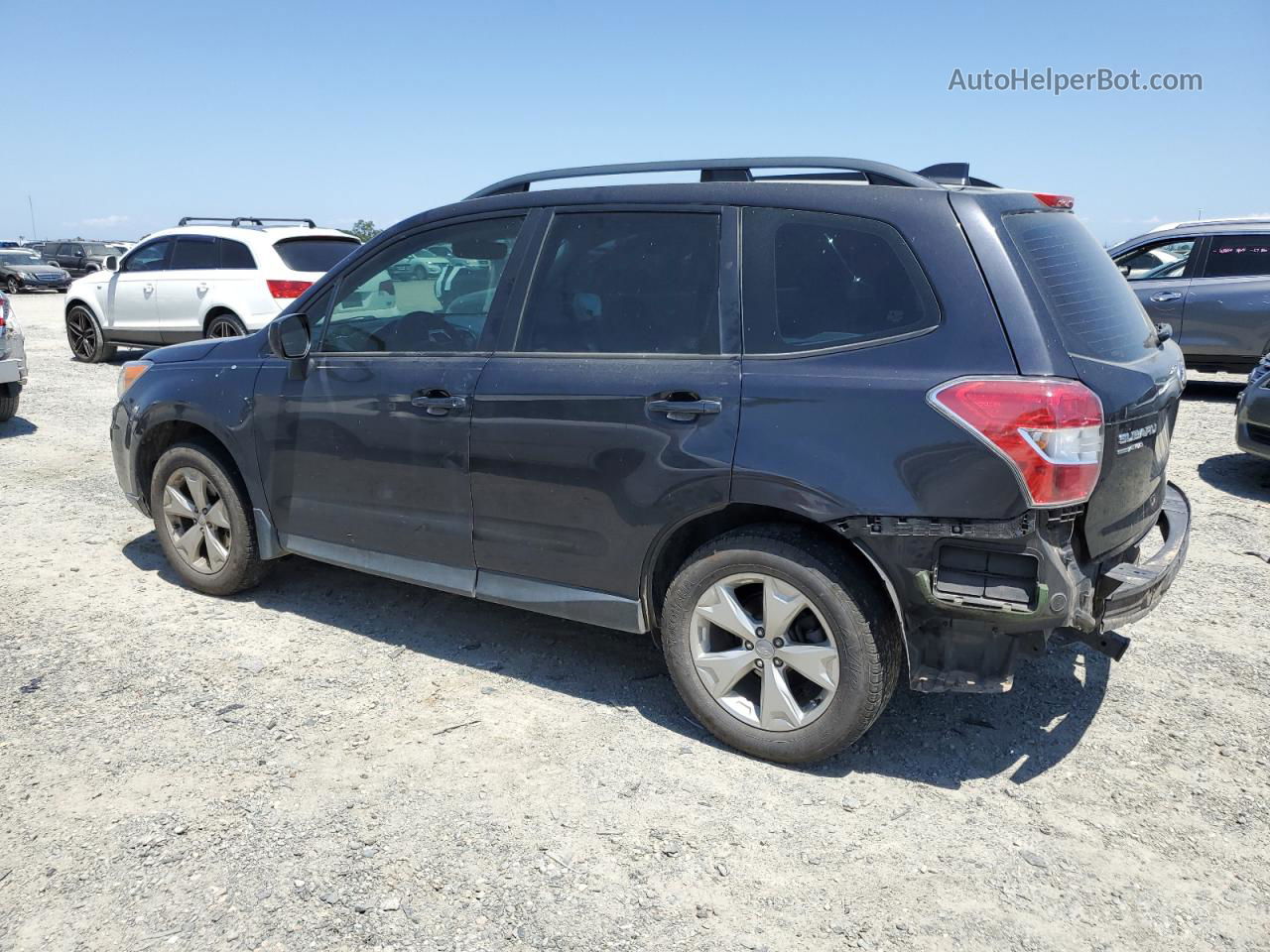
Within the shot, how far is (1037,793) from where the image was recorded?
3.33 meters

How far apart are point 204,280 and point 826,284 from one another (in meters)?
10.8

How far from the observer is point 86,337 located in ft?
45.3

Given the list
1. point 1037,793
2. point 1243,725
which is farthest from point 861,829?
point 1243,725

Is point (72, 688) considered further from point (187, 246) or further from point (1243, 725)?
point (187, 246)

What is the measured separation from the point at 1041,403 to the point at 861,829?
1.40 metres

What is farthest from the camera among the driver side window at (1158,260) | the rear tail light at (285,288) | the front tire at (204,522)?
the rear tail light at (285,288)

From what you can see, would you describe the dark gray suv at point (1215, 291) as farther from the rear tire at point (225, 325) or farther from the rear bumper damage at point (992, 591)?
the rear tire at point (225, 325)

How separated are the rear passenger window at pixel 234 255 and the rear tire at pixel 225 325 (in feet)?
2.01

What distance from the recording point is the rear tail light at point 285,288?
11.8 m

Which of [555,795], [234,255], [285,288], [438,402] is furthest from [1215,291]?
[234,255]

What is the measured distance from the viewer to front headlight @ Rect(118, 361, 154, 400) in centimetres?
514

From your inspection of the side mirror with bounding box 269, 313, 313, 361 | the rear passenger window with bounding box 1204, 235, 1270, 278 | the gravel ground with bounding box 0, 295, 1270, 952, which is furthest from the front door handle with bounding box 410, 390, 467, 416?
the rear passenger window with bounding box 1204, 235, 1270, 278

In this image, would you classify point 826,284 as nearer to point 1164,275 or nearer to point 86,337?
point 1164,275

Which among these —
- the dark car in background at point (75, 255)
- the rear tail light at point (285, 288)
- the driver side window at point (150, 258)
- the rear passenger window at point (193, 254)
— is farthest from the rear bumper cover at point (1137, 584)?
the dark car in background at point (75, 255)
